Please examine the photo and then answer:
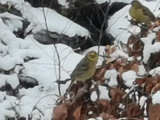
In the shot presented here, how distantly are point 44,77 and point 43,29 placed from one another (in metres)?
1.14

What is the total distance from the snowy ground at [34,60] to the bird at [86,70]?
3.81ft

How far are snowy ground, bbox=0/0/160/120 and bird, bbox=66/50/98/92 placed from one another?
1161 mm

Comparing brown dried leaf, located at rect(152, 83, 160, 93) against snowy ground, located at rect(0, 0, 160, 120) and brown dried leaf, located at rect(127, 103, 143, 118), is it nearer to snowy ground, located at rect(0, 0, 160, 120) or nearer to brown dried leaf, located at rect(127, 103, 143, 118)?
brown dried leaf, located at rect(127, 103, 143, 118)

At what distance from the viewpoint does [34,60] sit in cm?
456

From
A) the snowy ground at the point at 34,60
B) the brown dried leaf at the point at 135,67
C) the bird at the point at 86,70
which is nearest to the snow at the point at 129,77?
the brown dried leaf at the point at 135,67

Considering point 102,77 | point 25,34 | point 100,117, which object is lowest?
point 100,117

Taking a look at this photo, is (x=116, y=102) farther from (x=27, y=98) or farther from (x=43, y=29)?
(x=43, y=29)

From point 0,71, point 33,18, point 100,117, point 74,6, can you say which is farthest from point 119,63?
point 74,6

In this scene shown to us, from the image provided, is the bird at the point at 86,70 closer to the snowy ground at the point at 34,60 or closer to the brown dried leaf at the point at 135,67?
the brown dried leaf at the point at 135,67

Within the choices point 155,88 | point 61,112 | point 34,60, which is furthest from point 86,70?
point 34,60

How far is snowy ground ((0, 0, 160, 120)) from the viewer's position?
12.6 feet

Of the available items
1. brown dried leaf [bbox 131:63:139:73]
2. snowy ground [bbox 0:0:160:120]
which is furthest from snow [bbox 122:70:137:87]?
snowy ground [bbox 0:0:160:120]

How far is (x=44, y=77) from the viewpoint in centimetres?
438

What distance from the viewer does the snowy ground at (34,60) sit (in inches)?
151
